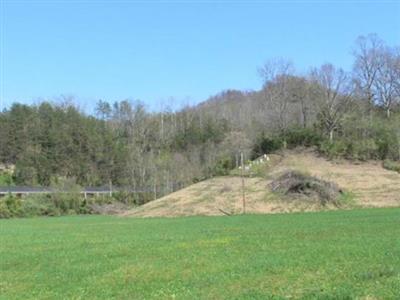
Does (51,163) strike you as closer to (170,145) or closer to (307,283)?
(170,145)

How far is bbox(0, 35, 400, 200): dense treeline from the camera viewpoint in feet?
319

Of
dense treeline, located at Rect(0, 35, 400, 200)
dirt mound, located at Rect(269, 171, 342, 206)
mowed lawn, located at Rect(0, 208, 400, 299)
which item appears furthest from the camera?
dense treeline, located at Rect(0, 35, 400, 200)

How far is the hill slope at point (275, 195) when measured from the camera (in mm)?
66375

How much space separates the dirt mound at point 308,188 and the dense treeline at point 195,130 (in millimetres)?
17944

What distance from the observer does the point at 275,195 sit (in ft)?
230

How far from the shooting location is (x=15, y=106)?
143 m

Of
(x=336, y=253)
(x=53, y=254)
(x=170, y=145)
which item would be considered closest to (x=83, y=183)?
(x=170, y=145)

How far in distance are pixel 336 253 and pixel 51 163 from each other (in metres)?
123

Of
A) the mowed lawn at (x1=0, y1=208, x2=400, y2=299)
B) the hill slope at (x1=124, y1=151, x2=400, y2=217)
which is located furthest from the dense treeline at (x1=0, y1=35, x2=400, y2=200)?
the mowed lawn at (x1=0, y1=208, x2=400, y2=299)

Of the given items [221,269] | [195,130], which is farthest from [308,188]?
[195,130]

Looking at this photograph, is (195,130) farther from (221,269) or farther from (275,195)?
(221,269)

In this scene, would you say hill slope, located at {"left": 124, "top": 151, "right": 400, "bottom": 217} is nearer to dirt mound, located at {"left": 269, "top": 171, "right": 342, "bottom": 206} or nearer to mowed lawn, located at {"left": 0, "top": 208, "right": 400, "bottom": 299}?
dirt mound, located at {"left": 269, "top": 171, "right": 342, "bottom": 206}

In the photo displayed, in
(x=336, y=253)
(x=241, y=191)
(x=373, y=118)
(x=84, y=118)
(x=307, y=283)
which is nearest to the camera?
(x=307, y=283)

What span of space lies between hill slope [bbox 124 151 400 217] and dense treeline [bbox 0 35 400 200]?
6868 mm
